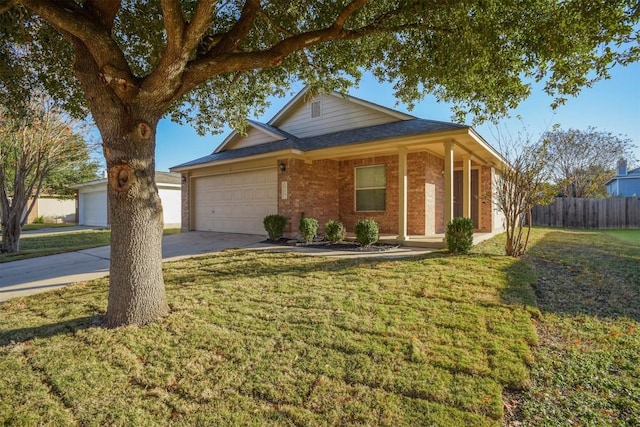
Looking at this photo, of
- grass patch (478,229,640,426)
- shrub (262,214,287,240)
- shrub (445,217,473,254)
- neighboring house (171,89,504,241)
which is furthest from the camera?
shrub (262,214,287,240)

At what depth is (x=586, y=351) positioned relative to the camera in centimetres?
333

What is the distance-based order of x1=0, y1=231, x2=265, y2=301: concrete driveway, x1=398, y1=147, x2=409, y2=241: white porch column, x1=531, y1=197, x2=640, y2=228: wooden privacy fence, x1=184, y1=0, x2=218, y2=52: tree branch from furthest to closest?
x1=531, y1=197, x2=640, y2=228: wooden privacy fence
x1=398, y1=147, x2=409, y2=241: white porch column
x1=0, y1=231, x2=265, y2=301: concrete driveway
x1=184, y1=0, x2=218, y2=52: tree branch

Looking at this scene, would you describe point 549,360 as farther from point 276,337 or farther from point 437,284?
point 276,337

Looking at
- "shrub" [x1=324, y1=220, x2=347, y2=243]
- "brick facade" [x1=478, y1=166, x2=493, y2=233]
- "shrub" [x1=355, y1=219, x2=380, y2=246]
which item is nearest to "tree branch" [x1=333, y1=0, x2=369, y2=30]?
"shrub" [x1=355, y1=219, x2=380, y2=246]

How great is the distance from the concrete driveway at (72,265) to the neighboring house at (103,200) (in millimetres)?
10564

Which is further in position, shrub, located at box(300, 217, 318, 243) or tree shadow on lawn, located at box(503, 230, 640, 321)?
shrub, located at box(300, 217, 318, 243)

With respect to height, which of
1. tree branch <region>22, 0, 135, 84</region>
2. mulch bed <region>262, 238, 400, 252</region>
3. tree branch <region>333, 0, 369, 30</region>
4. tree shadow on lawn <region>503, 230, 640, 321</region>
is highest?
tree branch <region>333, 0, 369, 30</region>

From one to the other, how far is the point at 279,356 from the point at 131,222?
2450 millimetres

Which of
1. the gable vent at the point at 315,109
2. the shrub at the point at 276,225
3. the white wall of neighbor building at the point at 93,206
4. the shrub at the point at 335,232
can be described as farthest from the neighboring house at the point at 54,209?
the shrub at the point at 335,232

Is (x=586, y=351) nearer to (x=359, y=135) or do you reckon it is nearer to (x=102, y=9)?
(x=102, y=9)

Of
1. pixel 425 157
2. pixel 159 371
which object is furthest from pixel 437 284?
pixel 425 157

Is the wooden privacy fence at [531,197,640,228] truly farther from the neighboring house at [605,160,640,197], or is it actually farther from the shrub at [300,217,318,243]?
the shrub at [300,217,318,243]

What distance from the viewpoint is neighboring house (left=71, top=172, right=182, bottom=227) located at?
21.3 meters

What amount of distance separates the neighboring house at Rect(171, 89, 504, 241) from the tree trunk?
21.6 ft
